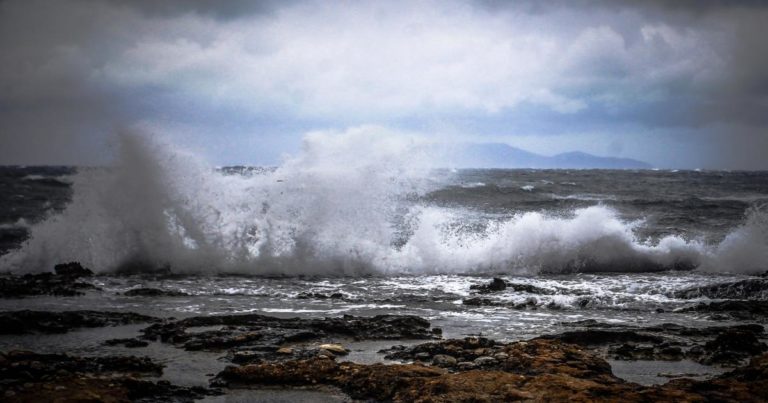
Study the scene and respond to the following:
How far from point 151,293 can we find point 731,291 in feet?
37.7

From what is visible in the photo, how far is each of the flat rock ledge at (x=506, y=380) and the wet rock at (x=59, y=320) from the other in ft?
11.6

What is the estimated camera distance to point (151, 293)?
11.3 meters

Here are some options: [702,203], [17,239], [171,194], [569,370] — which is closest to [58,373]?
[569,370]

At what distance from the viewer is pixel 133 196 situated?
52.3ft

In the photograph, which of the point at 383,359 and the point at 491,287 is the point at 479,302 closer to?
the point at 491,287

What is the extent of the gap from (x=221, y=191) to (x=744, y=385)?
14333 millimetres

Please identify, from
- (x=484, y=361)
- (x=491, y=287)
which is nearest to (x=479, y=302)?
(x=491, y=287)

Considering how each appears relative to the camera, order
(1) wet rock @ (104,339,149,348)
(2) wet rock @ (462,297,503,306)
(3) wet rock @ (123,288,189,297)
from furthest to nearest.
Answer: (3) wet rock @ (123,288,189,297) → (2) wet rock @ (462,297,503,306) → (1) wet rock @ (104,339,149,348)

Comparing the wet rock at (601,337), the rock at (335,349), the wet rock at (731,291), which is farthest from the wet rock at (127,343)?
the wet rock at (731,291)

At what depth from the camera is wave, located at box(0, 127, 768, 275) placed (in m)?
15.1

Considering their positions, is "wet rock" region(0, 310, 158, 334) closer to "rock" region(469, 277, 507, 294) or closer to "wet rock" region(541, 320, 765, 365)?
"wet rock" region(541, 320, 765, 365)

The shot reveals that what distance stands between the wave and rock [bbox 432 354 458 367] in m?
8.77

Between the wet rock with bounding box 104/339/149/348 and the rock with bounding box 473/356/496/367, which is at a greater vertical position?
the rock with bounding box 473/356/496/367

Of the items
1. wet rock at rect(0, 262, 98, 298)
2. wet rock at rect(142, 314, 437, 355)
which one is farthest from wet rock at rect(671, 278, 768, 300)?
wet rock at rect(0, 262, 98, 298)
